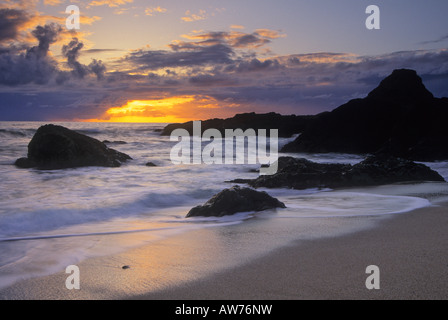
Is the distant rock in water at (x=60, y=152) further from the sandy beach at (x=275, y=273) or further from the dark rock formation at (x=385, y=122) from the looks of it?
the dark rock formation at (x=385, y=122)

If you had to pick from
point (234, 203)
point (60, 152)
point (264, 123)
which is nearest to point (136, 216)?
point (234, 203)

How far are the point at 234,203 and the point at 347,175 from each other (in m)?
4.67

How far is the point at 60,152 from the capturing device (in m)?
14.0

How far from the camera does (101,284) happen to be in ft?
10.1

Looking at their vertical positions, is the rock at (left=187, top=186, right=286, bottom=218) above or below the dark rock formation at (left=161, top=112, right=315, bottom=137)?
below

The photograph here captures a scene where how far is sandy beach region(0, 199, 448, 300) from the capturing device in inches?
108

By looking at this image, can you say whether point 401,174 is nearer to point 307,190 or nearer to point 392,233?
point 307,190

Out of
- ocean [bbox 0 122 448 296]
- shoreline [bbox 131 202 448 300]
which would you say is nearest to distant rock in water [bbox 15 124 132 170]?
ocean [bbox 0 122 448 296]

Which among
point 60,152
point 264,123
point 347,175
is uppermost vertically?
point 264,123

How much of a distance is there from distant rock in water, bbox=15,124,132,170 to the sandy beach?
10779 mm

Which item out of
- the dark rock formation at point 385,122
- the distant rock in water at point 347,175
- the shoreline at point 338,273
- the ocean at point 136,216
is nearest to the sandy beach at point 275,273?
the shoreline at point 338,273

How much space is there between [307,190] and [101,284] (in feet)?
22.6

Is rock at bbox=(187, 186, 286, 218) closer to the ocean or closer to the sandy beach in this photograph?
the ocean

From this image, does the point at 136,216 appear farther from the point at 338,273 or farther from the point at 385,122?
the point at 385,122
